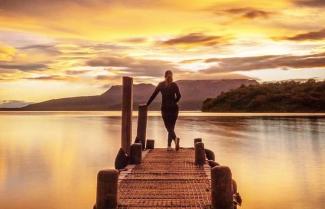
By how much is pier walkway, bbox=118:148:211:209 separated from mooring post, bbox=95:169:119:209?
30 cm

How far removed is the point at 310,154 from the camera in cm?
2461

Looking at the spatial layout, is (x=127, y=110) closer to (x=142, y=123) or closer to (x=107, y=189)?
(x=142, y=123)

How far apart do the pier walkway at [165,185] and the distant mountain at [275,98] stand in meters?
106

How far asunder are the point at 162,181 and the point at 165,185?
488mm

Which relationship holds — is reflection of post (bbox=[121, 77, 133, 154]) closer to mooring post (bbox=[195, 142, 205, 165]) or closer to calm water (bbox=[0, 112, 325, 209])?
calm water (bbox=[0, 112, 325, 209])

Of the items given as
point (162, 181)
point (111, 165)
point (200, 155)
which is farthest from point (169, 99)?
point (111, 165)

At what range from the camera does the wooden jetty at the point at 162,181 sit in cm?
662

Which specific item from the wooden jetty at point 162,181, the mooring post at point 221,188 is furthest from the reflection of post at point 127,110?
the mooring post at point 221,188

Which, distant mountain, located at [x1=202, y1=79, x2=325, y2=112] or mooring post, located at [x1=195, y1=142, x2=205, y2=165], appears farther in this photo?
distant mountain, located at [x1=202, y1=79, x2=325, y2=112]

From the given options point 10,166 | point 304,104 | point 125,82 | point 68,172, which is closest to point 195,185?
point 125,82

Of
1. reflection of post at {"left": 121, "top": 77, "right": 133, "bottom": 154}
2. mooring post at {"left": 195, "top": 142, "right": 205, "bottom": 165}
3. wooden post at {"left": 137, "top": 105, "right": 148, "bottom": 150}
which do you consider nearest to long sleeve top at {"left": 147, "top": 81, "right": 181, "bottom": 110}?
reflection of post at {"left": 121, "top": 77, "right": 133, "bottom": 154}

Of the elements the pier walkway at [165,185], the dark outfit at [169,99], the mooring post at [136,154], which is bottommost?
the pier walkway at [165,185]

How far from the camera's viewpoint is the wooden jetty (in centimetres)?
662

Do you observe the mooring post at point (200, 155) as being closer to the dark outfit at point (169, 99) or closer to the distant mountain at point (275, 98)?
the dark outfit at point (169, 99)
